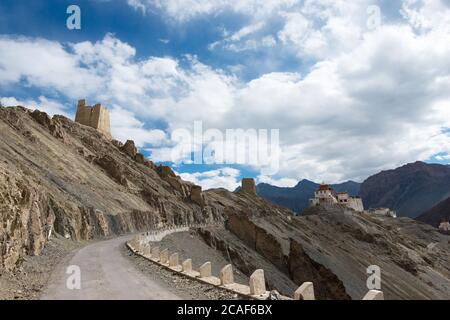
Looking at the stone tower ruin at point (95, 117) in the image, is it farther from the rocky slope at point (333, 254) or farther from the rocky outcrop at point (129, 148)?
the rocky slope at point (333, 254)

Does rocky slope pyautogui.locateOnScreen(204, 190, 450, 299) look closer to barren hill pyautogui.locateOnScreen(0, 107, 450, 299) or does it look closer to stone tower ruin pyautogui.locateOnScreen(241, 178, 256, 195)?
barren hill pyautogui.locateOnScreen(0, 107, 450, 299)

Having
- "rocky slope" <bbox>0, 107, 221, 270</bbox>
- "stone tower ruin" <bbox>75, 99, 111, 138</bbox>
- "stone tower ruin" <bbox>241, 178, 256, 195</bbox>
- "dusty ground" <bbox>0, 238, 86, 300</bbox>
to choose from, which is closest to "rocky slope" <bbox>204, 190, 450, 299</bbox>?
"rocky slope" <bbox>0, 107, 221, 270</bbox>

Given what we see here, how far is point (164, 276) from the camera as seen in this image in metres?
16.9

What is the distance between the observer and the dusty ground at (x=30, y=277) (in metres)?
12.8

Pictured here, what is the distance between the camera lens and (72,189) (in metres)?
44.2

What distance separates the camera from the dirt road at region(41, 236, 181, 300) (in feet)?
42.3

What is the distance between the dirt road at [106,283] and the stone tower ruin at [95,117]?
86.1 m

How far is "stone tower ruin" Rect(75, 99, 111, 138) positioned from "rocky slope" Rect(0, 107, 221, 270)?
936 centimetres

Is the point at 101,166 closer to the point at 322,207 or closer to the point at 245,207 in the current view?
the point at 245,207

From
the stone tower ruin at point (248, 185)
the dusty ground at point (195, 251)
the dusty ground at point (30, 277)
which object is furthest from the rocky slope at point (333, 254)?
the dusty ground at point (30, 277)

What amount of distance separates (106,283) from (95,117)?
3749 inches
